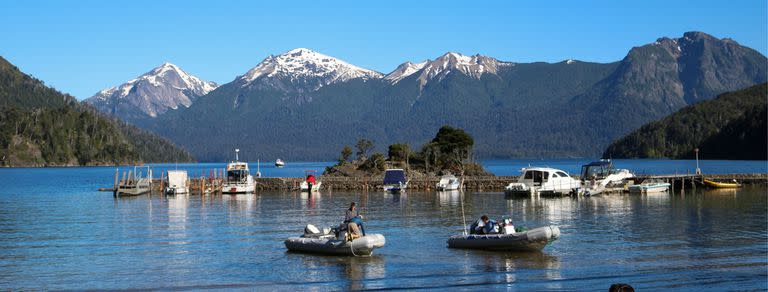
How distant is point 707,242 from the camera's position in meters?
39.2

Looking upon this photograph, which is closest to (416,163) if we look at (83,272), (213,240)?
(213,240)

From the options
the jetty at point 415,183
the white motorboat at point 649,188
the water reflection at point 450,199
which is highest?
the jetty at point 415,183

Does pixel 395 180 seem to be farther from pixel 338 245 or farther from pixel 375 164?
pixel 338 245

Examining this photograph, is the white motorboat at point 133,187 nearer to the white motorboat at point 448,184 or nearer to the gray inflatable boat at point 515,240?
the white motorboat at point 448,184

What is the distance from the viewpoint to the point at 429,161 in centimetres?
12406

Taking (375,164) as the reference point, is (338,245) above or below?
below

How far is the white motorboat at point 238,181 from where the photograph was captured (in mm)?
89750

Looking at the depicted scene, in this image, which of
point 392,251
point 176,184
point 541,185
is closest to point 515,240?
point 392,251

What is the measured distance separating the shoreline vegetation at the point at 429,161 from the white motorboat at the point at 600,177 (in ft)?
104

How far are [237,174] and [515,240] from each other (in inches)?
2335

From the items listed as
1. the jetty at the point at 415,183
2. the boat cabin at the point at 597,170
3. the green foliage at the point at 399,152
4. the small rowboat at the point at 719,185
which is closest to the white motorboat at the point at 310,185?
the jetty at the point at 415,183

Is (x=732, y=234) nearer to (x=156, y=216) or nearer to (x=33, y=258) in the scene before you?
(x=33, y=258)

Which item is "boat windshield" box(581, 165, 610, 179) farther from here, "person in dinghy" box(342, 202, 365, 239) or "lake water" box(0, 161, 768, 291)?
"person in dinghy" box(342, 202, 365, 239)

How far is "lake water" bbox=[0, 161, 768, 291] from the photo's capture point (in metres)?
30.2
